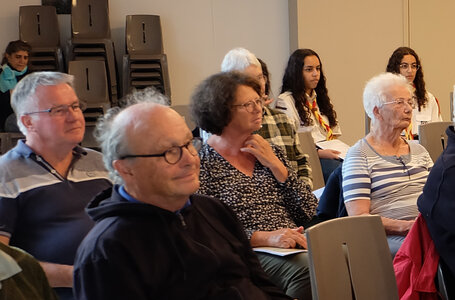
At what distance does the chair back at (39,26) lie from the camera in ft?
20.0

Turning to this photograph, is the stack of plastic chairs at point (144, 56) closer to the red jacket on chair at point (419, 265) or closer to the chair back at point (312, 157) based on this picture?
the chair back at point (312, 157)

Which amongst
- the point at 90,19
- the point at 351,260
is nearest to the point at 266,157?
the point at 351,260

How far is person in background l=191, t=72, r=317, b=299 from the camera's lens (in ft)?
8.82

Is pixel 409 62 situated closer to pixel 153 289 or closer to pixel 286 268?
pixel 286 268

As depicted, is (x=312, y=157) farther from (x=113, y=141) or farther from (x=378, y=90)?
(x=113, y=141)

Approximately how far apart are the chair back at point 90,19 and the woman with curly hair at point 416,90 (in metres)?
2.72

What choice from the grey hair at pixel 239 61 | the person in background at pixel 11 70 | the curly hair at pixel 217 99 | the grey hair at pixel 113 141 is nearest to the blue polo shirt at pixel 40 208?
the grey hair at pixel 113 141

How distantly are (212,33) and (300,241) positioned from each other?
14.6ft

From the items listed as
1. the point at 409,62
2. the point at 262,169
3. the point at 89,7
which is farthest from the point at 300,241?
the point at 89,7

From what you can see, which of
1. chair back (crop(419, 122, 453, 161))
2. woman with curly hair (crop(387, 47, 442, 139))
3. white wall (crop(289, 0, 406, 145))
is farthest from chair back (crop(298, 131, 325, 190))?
white wall (crop(289, 0, 406, 145))

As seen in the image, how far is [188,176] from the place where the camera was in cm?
175

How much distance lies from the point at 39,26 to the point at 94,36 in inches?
20.9

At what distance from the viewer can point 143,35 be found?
6.28 meters

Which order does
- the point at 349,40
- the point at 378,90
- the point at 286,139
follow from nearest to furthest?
the point at 378,90, the point at 286,139, the point at 349,40
